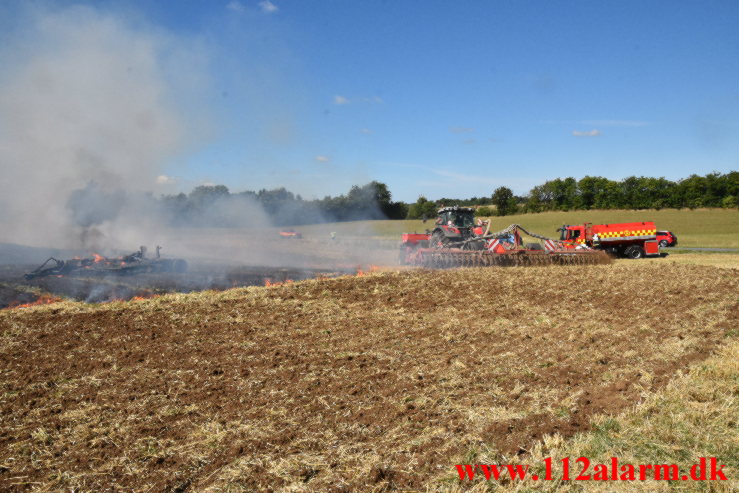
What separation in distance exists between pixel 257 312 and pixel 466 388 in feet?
21.1

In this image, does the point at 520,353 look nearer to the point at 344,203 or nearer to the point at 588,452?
the point at 588,452

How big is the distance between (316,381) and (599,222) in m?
59.7

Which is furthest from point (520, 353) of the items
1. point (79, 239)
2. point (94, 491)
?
point (79, 239)

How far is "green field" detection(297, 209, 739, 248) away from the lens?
163ft

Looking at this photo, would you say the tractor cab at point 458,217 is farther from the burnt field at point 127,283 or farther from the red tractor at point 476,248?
the burnt field at point 127,283

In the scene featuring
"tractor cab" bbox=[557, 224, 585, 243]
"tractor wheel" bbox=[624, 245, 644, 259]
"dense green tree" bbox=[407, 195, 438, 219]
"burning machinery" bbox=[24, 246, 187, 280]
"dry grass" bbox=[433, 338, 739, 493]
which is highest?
"dense green tree" bbox=[407, 195, 438, 219]

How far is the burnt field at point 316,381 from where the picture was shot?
14.3 feet

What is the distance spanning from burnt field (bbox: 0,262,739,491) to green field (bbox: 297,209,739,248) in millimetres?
39903

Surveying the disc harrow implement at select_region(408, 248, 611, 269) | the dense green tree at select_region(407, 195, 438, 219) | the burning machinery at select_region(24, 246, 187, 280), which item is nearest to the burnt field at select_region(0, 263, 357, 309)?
the burning machinery at select_region(24, 246, 187, 280)

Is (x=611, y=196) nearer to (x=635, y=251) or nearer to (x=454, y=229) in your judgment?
(x=635, y=251)

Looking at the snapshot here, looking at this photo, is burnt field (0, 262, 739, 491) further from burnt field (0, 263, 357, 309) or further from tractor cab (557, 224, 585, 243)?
tractor cab (557, 224, 585, 243)

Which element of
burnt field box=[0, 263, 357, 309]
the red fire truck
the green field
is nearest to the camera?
burnt field box=[0, 263, 357, 309]

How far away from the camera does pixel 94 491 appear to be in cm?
399

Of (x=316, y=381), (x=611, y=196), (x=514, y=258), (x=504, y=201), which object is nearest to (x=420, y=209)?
(x=504, y=201)
